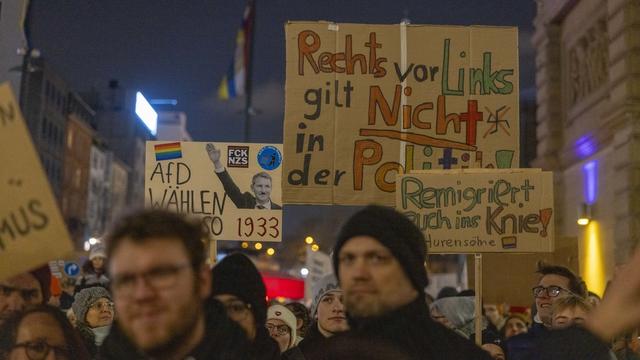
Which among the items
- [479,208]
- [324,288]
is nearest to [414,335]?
[324,288]

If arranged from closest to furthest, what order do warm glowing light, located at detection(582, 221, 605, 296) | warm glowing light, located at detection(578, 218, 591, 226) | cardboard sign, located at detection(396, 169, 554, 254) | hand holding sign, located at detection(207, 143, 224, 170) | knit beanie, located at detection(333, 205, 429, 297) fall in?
knit beanie, located at detection(333, 205, 429, 297) < cardboard sign, located at detection(396, 169, 554, 254) < hand holding sign, located at detection(207, 143, 224, 170) < warm glowing light, located at detection(582, 221, 605, 296) < warm glowing light, located at detection(578, 218, 591, 226)

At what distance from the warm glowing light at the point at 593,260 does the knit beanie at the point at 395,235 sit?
20.3 m

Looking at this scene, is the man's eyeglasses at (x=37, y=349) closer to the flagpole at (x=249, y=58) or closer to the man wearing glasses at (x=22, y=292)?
the man wearing glasses at (x=22, y=292)

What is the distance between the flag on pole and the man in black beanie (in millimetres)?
27978

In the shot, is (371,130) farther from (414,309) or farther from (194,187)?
(414,309)

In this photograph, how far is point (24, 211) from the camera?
4039 millimetres

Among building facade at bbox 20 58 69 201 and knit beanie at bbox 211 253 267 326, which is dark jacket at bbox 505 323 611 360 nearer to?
knit beanie at bbox 211 253 267 326

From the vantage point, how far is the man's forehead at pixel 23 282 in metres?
5.02

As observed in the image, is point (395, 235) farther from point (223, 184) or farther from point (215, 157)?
point (215, 157)

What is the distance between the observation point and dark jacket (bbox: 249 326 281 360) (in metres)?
4.40

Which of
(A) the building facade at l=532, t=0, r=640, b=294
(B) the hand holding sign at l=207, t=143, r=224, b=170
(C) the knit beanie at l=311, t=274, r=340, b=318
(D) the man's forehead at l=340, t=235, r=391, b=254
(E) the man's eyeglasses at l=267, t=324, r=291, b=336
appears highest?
(A) the building facade at l=532, t=0, r=640, b=294

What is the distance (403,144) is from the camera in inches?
362

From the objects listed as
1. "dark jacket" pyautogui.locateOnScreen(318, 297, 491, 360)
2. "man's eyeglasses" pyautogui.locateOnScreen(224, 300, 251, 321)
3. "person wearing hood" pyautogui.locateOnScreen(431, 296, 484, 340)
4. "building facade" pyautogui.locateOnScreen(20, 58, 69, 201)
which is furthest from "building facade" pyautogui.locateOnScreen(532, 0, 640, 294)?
"building facade" pyautogui.locateOnScreen(20, 58, 69, 201)

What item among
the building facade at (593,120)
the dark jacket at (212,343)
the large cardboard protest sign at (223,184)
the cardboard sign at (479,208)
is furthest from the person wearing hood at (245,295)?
the building facade at (593,120)
